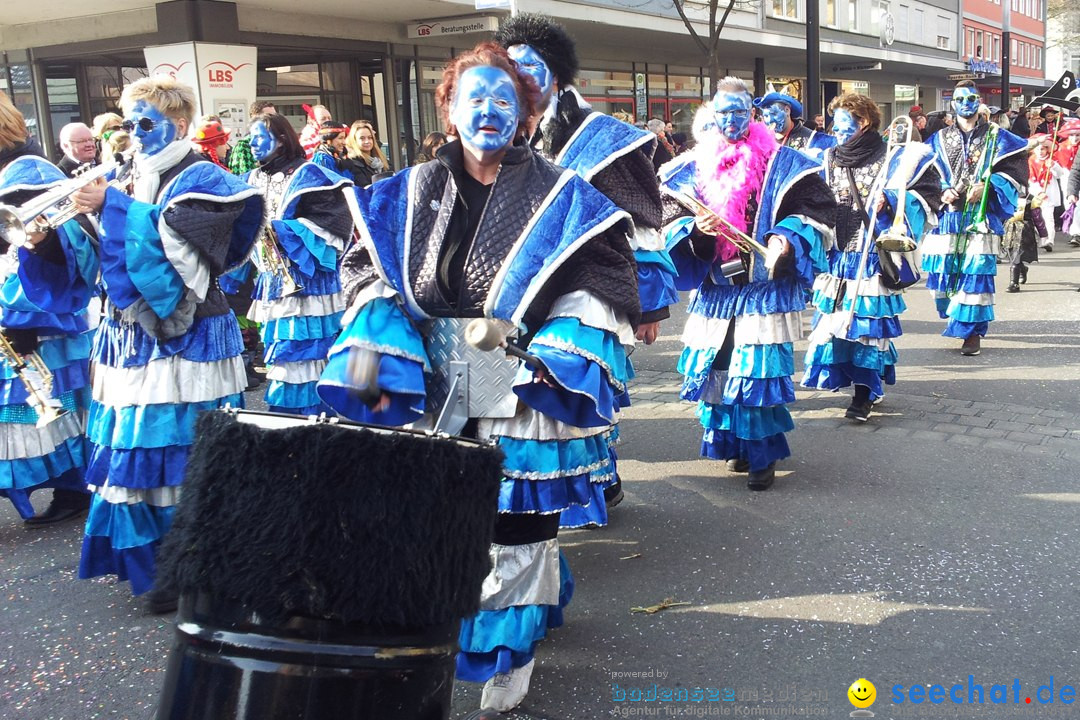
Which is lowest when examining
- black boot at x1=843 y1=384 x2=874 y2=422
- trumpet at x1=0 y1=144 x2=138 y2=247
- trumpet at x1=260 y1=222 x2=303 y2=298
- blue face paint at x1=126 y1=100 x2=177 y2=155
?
black boot at x1=843 y1=384 x2=874 y2=422

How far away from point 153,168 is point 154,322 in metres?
0.59

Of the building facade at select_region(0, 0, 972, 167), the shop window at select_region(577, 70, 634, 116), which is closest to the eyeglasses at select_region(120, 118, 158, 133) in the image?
the building facade at select_region(0, 0, 972, 167)

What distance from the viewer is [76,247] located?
13.3 ft

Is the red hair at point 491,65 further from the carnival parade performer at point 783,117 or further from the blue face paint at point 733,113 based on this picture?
the carnival parade performer at point 783,117

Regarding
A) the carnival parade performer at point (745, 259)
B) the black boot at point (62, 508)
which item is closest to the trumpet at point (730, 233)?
the carnival parade performer at point (745, 259)

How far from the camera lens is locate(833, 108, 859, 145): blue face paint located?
22.1 ft

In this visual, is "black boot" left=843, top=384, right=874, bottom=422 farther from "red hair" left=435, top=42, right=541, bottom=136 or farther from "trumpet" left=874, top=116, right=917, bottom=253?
"red hair" left=435, top=42, right=541, bottom=136

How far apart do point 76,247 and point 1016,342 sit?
7.62 m

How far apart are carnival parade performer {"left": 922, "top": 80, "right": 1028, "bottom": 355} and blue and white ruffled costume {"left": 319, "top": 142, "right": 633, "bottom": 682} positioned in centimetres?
619

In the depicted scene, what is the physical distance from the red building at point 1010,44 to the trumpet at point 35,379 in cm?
3808

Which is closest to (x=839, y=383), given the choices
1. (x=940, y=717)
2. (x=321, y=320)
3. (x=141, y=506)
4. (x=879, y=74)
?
(x=321, y=320)

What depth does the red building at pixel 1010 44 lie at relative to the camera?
44.5 m

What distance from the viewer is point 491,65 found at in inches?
116

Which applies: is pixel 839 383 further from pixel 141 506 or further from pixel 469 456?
pixel 469 456
